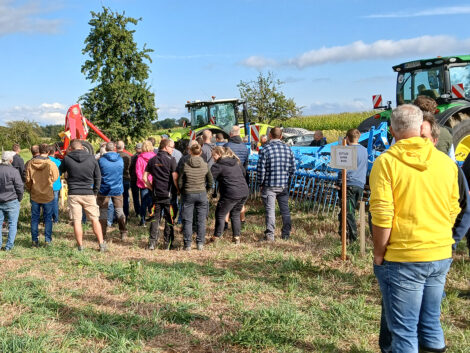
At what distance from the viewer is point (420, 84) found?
9188mm

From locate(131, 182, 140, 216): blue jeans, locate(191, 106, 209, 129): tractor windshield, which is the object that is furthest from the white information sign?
locate(191, 106, 209, 129): tractor windshield

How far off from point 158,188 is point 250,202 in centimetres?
316

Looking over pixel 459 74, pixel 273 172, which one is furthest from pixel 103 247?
pixel 459 74

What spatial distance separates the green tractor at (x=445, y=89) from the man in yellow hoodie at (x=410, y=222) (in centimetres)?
591

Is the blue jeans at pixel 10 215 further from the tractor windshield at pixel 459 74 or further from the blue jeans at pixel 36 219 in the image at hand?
the tractor windshield at pixel 459 74

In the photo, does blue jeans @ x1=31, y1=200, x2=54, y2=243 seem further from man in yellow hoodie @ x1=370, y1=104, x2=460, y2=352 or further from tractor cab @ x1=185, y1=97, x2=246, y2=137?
tractor cab @ x1=185, y1=97, x2=246, y2=137

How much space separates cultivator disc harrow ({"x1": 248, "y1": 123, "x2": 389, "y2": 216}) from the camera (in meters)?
7.95

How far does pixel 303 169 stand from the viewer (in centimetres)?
861

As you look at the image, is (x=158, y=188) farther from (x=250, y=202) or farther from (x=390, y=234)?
(x=390, y=234)

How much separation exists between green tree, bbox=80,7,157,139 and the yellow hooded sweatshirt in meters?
17.4

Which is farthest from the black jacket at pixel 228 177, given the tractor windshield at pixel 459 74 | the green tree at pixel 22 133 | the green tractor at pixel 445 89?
the green tree at pixel 22 133

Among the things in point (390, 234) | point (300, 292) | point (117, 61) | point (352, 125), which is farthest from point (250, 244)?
point (352, 125)

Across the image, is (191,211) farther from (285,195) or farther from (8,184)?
(8,184)

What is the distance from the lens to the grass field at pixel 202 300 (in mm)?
3561
